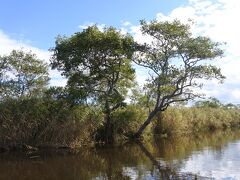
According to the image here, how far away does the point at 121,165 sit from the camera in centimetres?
1969

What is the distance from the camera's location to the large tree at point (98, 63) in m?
30.8

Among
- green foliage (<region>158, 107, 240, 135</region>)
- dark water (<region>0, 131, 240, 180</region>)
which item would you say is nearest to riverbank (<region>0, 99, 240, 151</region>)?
dark water (<region>0, 131, 240, 180</region>)

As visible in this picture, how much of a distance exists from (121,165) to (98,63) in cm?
1322

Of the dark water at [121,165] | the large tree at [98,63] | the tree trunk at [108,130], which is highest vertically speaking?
the large tree at [98,63]

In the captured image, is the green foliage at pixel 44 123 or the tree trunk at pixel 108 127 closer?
the green foliage at pixel 44 123

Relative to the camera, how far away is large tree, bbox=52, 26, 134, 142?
30.8 metres

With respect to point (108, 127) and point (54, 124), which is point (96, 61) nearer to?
point (108, 127)

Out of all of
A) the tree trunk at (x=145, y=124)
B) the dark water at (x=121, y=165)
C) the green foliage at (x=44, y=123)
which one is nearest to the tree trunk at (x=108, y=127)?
the green foliage at (x=44, y=123)

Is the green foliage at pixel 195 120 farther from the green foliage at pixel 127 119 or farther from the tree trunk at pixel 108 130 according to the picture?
the tree trunk at pixel 108 130

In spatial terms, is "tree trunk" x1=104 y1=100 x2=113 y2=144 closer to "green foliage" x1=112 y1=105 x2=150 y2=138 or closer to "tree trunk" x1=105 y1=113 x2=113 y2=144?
"tree trunk" x1=105 y1=113 x2=113 y2=144

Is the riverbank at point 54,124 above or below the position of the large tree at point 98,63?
below

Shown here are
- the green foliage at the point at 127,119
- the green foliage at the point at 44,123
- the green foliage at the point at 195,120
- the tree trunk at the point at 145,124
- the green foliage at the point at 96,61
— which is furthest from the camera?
the green foliage at the point at 195,120

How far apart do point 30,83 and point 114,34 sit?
7421 mm

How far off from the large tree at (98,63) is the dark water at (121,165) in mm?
6051
